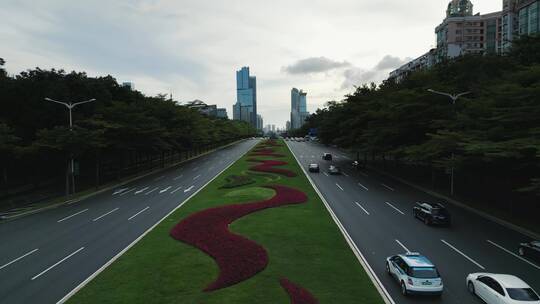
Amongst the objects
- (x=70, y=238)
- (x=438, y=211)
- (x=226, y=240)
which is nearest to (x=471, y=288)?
(x=438, y=211)

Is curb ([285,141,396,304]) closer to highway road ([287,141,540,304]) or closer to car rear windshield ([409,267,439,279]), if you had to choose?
highway road ([287,141,540,304])

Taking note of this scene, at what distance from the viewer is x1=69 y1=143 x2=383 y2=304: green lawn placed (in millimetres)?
17312

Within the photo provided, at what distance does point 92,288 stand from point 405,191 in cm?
3701

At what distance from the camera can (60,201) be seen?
43.2 meters

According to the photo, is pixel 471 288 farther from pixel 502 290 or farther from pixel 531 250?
pixel 531 250

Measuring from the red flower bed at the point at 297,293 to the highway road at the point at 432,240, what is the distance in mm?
3948

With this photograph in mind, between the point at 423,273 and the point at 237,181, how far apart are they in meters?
35.3

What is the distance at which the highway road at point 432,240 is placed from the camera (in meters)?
20.0

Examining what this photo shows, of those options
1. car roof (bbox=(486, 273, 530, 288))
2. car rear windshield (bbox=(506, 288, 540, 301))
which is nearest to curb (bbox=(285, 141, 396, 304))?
car roof (bbox=(486, 273, 530, 288))

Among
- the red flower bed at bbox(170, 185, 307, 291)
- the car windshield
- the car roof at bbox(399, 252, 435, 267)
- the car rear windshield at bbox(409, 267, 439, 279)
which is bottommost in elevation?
the red flower bed at bbox(170, 185, 307, 291)

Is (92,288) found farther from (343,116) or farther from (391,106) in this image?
(343,116)

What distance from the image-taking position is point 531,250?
22594mm

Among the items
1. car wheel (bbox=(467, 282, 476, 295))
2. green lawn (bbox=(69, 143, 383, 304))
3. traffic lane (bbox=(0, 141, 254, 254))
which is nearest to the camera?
green lawn (bbox=(69, 143, 383, 304))

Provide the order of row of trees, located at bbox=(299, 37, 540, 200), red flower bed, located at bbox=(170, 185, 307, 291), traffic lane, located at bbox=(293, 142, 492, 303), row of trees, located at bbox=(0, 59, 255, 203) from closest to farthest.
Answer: traffic lane, located at bbox=(293, 142, 492, 303) < red flower bed, located at bbox=(170, 185, 307, 291) < row of trees, located at bbox=(299, 37, 540, 200) < row of trees, located at bbox=(0, 59, 255, 203)
